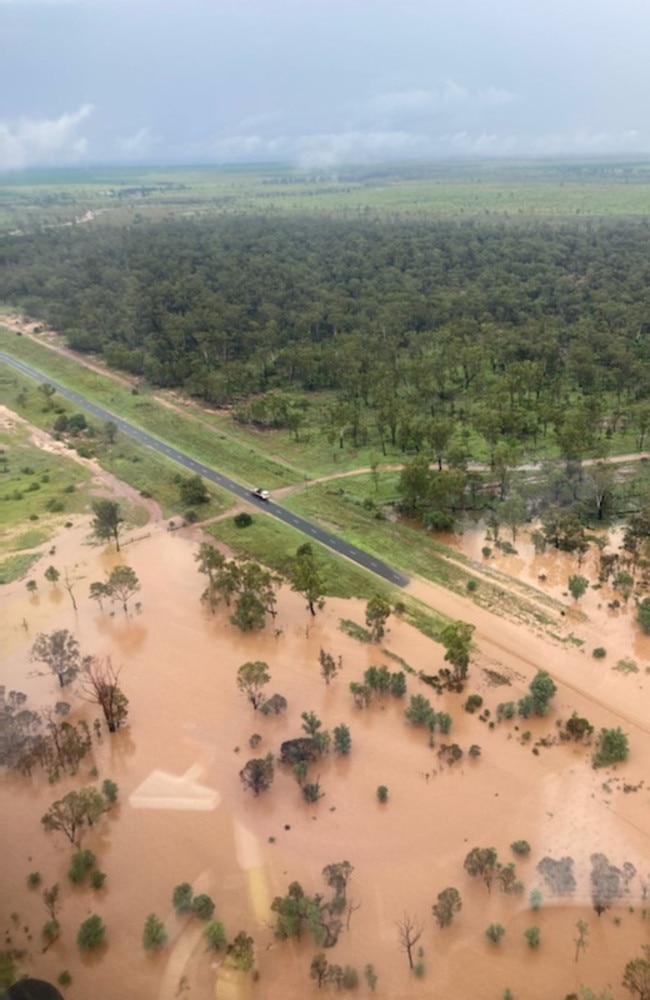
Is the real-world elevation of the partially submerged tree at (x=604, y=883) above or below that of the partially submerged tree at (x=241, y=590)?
below

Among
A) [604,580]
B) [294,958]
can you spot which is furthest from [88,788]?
[604,580]

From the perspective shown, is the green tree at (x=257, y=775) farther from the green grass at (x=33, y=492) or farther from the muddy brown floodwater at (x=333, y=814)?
the green grass at (x=33, y=492)

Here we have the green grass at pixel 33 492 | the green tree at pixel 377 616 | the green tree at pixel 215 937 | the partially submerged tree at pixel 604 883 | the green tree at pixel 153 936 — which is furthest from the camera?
the green grass at pixel 33 492

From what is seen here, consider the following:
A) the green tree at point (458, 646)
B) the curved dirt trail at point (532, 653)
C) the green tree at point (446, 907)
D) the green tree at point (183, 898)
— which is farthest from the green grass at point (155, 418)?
the green tree at point (446, 907)

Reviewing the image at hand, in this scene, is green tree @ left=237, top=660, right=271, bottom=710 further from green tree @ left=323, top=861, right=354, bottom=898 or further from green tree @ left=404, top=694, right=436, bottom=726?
green tree @ left=323, top=861, right=354, bottom=898

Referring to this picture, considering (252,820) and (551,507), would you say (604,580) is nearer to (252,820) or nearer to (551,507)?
(551,507)

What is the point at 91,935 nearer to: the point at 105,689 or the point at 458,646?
the point at 105,689
